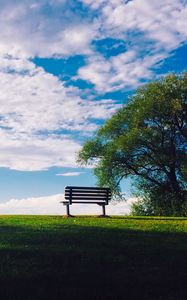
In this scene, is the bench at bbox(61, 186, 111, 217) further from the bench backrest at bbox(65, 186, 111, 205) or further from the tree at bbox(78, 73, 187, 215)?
the tree at bbox(78, 73, 187, 215)

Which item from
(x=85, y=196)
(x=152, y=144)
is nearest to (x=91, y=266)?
(x=85, y=196)

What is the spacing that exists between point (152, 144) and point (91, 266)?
36.5 meters

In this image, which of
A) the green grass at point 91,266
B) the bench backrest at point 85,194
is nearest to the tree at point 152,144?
the bench backrest at point 85,194

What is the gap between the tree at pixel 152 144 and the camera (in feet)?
153

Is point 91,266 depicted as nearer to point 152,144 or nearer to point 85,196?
point 85,196

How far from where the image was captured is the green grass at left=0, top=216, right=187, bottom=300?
956 cm

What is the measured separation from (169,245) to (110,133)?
35885 millimetres

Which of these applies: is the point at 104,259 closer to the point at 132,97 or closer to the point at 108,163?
the point at 108,163

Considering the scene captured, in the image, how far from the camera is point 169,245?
15.0 meters

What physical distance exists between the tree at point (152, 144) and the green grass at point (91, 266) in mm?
→ 30109

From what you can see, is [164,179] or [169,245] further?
[164,179]

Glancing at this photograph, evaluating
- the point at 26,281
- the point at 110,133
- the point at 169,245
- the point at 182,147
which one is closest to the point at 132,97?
the point at 110,133

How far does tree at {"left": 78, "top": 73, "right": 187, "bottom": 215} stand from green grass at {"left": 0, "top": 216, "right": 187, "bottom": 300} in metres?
30.1

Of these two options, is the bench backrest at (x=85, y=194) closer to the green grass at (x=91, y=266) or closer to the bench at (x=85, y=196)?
the bench at (x=85, y=196)
